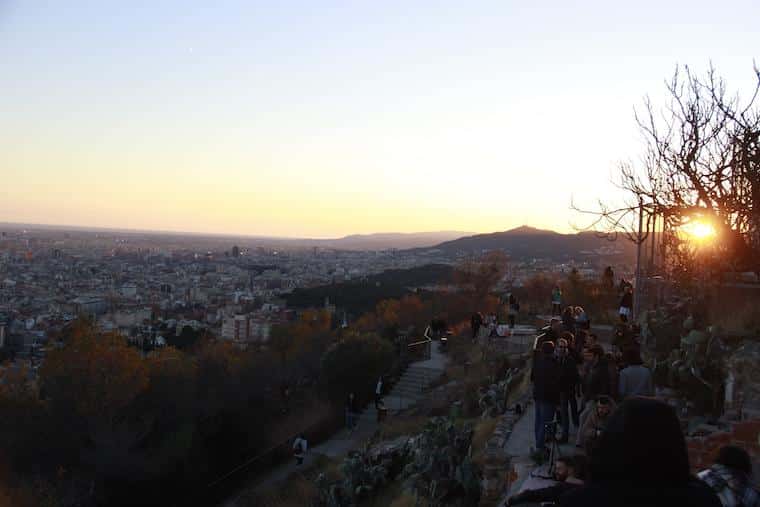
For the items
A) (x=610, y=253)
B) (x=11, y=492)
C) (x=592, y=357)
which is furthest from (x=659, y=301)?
(x=610, y=253)

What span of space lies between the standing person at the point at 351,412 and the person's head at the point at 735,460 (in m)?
16.4

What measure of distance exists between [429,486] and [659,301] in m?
7.83

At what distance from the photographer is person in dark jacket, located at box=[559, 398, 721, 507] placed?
2.02 meters

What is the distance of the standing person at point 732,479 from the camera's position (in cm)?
371

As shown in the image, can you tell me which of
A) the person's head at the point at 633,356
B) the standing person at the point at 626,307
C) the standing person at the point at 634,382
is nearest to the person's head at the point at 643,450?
the standing person at the point at 634,382

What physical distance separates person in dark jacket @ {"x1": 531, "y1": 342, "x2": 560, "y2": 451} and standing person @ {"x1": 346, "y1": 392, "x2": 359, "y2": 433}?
12767mm

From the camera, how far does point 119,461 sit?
1808cm

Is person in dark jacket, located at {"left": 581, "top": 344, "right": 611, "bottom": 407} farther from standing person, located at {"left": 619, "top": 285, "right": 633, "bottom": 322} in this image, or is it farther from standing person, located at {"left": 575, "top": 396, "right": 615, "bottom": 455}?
standing person, located at {"left": 619, "top": 285, "right": 633, "bottom": 322}

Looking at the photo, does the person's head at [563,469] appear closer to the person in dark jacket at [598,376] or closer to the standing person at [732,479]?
the standing person at [732,479]

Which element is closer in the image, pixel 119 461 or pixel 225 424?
pixel 119 461

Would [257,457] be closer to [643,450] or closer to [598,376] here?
[598,376]

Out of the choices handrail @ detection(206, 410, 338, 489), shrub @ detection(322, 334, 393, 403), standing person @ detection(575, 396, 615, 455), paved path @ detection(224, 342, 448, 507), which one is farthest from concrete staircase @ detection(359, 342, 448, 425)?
standing person @ detection(575, 396, 615, 455)

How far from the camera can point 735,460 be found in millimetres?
3844

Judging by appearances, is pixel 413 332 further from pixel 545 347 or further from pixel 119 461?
pixel 545 347
